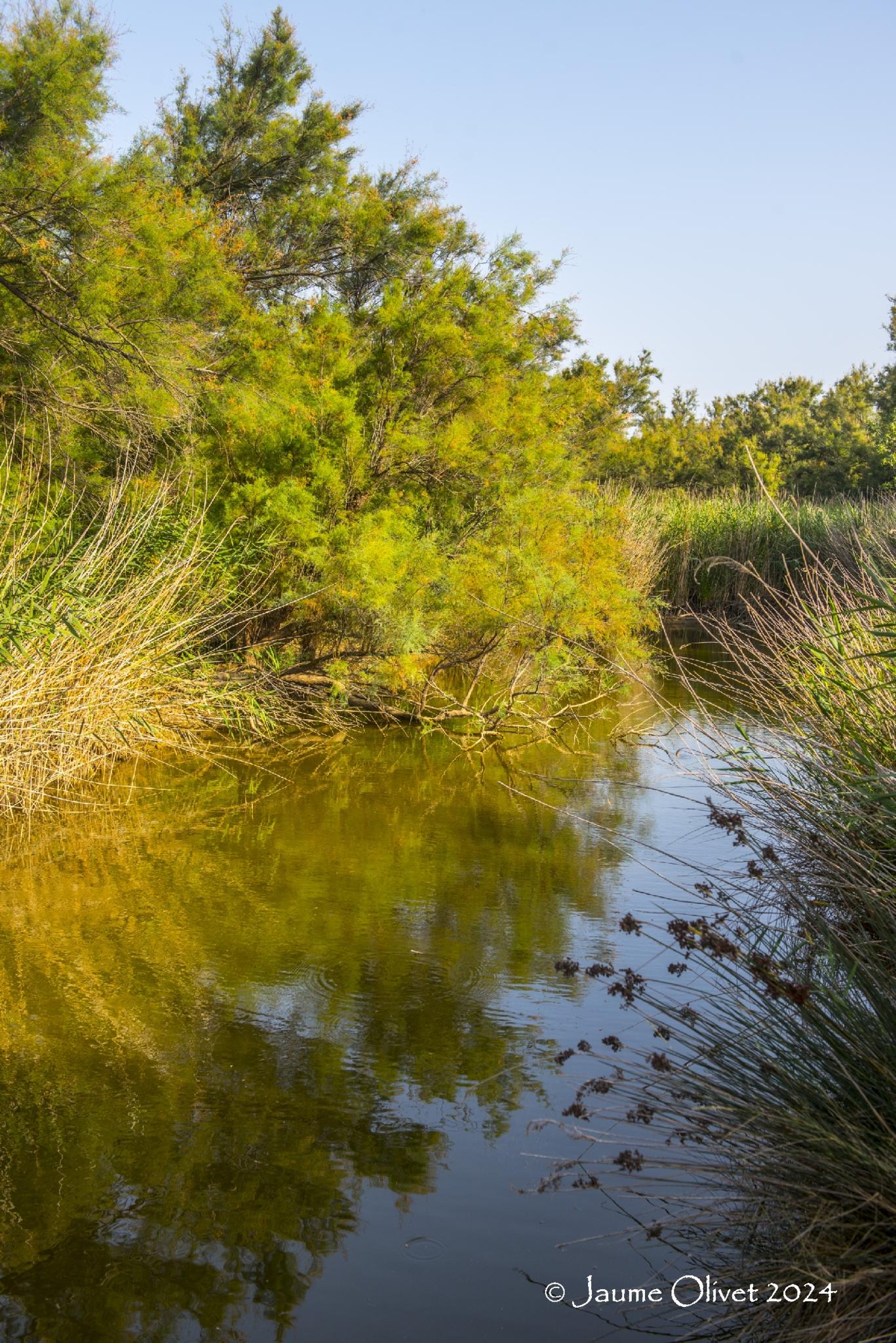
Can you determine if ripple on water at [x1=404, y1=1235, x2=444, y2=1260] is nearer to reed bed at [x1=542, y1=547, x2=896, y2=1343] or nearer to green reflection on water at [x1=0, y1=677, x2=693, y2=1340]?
green reflection on water at [x1=0, y1=677, x2=693, y2=1340]

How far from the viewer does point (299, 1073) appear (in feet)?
14.2

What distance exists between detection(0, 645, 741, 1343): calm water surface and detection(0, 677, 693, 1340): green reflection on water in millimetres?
11

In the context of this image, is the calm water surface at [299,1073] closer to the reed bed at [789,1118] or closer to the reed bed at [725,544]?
the reed bed at [789,1118]

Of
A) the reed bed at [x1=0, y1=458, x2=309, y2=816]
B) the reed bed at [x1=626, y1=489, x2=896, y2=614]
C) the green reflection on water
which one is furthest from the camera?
the reed bed at [x1=626, y1=489, x2=896, y2=614]

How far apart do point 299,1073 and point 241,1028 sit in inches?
18.0

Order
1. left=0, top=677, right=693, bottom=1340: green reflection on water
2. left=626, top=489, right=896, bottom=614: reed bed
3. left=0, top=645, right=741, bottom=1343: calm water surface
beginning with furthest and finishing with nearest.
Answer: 1. left=626, top=489, right=896, bottom=614: reed bed
2. left=0, top=677, right=693, bottom=1340: green reflection on water
3. left=0, top=645, right=741, bottom=1343: calm water surface

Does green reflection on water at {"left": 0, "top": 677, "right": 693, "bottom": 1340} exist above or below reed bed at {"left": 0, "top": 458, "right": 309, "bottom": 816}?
below

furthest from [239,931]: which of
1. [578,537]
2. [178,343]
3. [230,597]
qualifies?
[578,537]

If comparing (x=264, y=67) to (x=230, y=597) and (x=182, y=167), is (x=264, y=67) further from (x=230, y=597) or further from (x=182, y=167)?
(x=230, y=597)

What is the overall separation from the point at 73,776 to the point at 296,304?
10949 millimetres

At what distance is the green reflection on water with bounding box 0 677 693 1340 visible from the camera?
128 inches

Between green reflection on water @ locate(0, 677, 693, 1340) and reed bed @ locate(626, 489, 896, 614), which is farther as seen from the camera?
reed bed @ locate(626, 489, 896, 614)

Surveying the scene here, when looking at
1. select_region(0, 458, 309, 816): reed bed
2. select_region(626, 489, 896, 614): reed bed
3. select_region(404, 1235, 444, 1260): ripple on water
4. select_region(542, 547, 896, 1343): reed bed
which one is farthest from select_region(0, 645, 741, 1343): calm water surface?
select_region(626, 489, 896, 614): reed bed

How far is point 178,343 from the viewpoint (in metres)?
10.1
